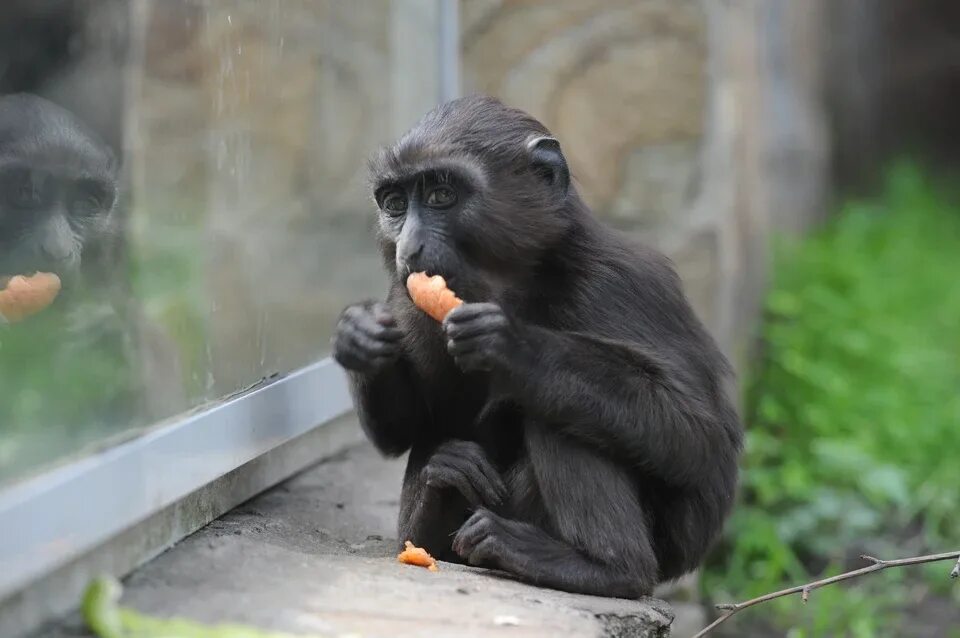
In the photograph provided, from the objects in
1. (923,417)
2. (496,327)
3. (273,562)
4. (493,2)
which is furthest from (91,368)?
(923,417)

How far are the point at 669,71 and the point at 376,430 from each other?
10.6ft

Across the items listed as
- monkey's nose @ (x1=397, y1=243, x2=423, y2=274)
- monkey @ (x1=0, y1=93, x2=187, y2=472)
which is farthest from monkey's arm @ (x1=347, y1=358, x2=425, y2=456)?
monkey @ (x1=0, y1=93, x2=187, y2=472)

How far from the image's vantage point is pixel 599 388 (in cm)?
386

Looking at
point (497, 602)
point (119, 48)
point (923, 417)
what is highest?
point (119, 48)

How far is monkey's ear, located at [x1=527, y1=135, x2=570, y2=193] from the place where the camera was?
14.1ft

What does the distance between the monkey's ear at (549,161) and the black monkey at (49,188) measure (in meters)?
1.33

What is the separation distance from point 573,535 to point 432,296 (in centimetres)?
82

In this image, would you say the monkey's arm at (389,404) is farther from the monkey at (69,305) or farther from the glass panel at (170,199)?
the monkey at (69,305)

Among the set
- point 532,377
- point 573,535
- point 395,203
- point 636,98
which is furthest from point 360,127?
point 573,535

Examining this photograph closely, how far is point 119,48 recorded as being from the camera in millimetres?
4094

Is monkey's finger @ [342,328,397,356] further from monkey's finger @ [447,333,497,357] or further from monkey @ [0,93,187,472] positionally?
monkey @ [0,93,187,472]

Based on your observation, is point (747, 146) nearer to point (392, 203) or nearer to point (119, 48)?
point (392, 203)

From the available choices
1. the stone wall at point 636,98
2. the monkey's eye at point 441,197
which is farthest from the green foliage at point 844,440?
the monkey's eye at point 441,197

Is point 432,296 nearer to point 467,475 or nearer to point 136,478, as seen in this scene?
point 467,475
